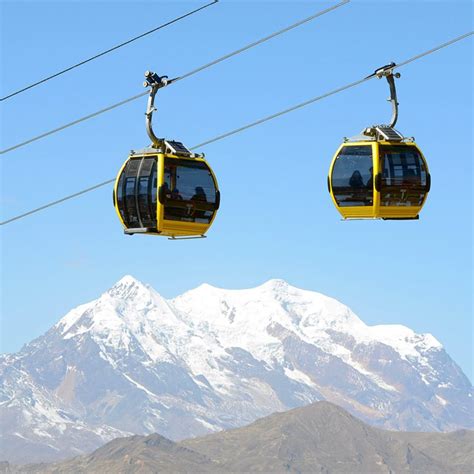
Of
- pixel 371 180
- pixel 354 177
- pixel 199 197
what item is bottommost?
pixel 199 197

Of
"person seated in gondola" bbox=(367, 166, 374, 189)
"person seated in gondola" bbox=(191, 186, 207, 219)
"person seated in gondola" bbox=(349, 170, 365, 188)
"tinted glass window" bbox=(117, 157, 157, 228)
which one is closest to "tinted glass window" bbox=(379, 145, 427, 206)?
"person seated in gondola" bbox=(367, 166, 374, 189)

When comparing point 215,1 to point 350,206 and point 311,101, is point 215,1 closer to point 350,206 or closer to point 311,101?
point 311,101

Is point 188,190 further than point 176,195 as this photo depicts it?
Yes

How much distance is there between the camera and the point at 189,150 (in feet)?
99.0

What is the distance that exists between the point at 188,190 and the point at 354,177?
4.06 metres

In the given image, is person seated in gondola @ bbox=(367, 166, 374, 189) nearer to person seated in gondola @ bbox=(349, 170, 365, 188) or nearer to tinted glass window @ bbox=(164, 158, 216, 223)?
person seated in gondola @ bbox=(349, 170, 365, 188)

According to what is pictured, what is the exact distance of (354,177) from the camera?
30.0 metres

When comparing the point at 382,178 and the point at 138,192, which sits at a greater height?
the point at 382,178

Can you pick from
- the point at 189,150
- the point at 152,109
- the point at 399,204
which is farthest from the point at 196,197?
the point at 399,204

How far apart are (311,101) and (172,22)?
3709mm

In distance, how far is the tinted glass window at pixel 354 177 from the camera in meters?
29.8

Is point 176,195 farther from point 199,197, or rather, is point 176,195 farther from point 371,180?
point 371,180

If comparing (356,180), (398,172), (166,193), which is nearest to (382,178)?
(398,172)

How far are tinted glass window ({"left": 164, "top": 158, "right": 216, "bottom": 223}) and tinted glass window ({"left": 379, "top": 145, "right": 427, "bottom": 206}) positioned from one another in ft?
14.0
